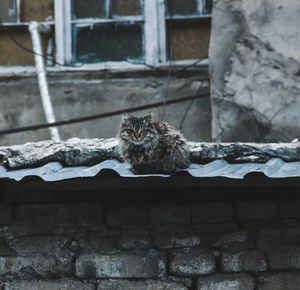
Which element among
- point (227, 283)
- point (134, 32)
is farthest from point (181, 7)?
point (227, 283)

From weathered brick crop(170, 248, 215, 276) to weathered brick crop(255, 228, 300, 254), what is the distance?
0.34m

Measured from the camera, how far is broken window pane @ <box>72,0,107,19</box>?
7.41m

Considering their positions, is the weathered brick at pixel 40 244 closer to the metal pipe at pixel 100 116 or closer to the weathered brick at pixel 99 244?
the weathered brick at pixel 99 244

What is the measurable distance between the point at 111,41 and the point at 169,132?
9.80 feet

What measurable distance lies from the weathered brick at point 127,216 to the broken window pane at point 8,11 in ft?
11.8

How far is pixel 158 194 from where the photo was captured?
4684mm

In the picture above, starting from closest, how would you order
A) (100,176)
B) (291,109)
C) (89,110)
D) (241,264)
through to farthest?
(100,176), (241,264), (291,109), (89,110)

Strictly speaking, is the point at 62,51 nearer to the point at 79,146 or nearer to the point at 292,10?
the point at 292,10

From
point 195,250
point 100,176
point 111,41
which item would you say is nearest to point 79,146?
point 100,176

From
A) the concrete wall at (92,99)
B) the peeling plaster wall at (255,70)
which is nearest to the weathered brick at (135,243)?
the peeling plaster wall at (255,70)

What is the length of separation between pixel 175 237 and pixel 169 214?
0.53 feet

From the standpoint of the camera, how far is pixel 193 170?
4363 millimetres

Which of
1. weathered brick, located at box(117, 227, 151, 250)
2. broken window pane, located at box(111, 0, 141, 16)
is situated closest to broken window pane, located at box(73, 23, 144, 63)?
broken window pane, located at box(111, 0, 141, 16)

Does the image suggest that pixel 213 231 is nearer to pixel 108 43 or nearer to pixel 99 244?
pixel 99 244
